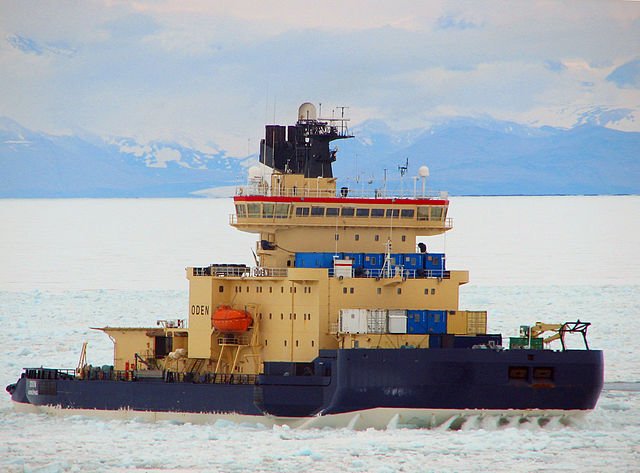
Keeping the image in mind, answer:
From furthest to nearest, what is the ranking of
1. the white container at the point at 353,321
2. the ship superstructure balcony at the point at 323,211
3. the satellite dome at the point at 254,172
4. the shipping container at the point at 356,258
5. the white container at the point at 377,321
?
the satellite dome at the point at 254,172
the ship superstructure balcony at the point at 323,211
the shipping container at the point at 356,258
the white container at the point at 377,321
the white container at the point at 353,321

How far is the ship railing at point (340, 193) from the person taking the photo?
35438mm

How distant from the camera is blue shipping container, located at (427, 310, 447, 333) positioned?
33.3 m

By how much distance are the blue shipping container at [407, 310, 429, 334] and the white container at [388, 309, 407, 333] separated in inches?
4.2

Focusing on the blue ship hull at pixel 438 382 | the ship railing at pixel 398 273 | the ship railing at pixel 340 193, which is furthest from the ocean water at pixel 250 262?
the ship railing at pixel 340 193

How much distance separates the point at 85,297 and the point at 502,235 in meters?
35.3

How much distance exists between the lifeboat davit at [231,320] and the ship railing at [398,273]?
2.08m

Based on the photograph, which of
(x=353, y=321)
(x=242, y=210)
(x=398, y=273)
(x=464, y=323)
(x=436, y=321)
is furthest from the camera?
(x=242, y=210)

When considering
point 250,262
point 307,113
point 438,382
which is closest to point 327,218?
point 307,113

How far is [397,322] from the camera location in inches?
1303

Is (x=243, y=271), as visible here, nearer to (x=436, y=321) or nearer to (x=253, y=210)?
(x=253, y=210)

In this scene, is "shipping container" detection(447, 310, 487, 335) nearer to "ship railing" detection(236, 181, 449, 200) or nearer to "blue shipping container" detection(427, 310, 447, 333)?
"blue shipping container" detection(427, 310, 447, 333)

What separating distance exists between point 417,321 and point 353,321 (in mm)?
1413

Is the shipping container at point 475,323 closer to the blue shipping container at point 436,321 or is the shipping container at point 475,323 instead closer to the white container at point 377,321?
the blue shipping container at point 436,321

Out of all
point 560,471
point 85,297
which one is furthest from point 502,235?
point 560,471
